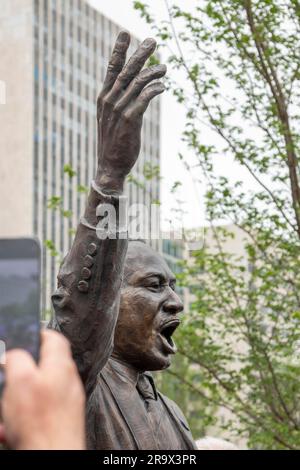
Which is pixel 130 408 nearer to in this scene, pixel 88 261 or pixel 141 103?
pixel 88 261

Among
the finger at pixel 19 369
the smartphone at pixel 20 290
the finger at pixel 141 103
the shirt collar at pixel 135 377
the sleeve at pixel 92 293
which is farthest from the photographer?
the shirt collar at pixel 135 377

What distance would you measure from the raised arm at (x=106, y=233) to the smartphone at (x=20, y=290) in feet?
5.39

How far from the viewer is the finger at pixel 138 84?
3.46 metres

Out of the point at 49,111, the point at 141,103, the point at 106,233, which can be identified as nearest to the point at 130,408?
the point at 106,233

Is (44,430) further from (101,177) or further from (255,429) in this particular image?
(255,429)

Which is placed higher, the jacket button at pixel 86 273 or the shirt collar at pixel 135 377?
the jacket button at pixel 86 273

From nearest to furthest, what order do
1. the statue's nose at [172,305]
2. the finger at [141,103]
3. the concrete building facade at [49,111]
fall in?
the finger at [141,103]
the statue's nose at [172,305]
the concrete building facade at [49,111]

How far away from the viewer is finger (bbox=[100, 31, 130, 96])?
350 centimetres

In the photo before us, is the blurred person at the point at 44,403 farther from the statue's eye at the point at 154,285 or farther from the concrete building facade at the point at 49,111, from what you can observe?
the concrete building facade at the point at 49,111

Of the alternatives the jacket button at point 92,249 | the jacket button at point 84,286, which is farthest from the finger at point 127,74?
the jacket button at point 84,286

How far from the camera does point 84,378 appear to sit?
3598 mm

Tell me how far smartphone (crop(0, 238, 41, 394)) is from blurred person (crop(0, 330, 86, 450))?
27 cm

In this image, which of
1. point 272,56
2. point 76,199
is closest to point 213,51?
point 272,56

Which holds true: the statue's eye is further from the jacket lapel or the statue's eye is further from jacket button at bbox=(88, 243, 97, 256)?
jacket button at bbox=(88, 243, 97, 256)
